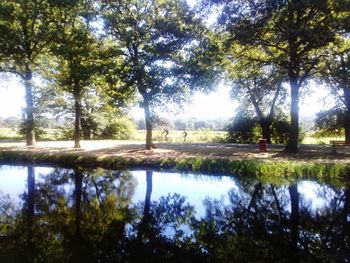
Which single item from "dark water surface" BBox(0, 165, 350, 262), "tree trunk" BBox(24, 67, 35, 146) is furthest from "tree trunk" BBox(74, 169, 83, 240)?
"tree trunk" BBox(24, 67, 35, 146)

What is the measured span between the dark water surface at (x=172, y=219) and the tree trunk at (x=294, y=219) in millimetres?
27

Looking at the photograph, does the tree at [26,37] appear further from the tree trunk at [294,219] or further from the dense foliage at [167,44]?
the tree trunk at [294,219]

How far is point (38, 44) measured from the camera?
29078 mm

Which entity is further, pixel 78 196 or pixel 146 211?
pixel 78 196

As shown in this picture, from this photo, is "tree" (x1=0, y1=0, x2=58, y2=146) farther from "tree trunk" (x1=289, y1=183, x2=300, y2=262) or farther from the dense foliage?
"tree trunk" (x1=289, y1=183, x2=300, y2=262)

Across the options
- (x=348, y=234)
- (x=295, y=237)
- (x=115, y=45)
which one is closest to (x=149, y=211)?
(x=295, y=237)

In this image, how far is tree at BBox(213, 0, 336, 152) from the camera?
18.8m

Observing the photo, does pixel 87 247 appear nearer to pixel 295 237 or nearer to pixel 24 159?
pixel 295 237

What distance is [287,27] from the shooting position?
62.0ft

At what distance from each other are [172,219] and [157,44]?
14.0 m

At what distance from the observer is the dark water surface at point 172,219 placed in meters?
8.30

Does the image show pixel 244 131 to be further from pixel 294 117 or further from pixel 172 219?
pixel 172 219

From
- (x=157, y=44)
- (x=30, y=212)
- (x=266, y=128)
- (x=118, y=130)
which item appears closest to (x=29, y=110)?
(x=157, y=44)

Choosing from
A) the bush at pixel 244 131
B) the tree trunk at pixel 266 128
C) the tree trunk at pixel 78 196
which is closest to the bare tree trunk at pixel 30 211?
the tree trunk at pixel 78 196
